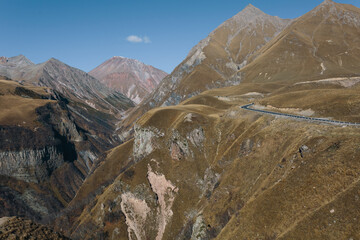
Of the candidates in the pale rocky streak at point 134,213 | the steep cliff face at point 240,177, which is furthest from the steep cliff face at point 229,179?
the pale rocky streak at point 134,213

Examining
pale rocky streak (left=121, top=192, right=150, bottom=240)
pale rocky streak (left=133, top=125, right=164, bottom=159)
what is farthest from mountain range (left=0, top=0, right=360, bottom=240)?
pale rocky streak (left=133, top=125, right=164, bottom=159)

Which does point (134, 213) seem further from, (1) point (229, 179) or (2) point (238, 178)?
(2) point (238, 178)

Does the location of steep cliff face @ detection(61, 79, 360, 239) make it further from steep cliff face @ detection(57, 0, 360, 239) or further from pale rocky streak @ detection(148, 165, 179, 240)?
pale rocky streak @ detection(148, 165, 179, 240)

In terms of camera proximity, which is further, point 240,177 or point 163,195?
point 163,195

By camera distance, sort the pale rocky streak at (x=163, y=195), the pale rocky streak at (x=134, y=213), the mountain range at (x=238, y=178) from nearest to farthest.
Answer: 1. the mountain range at (x=238, y=178)
2. the pale rocky streak at (x=163, y=195)
3. the pale rocky streak at (x=134, y=213)

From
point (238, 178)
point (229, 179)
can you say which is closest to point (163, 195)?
point (229, 179)

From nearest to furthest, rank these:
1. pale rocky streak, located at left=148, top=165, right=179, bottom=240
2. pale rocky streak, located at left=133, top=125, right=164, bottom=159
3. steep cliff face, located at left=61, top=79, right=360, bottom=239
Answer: steep cliff face, located at left=61, top=79, right=360, bottom=239 → pale rocky streak, located at left=148, top=165, right=179, bottom=240 → pale rocky streak, located at left=133, top=125, right=164, bottom=159

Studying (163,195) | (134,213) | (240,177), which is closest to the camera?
(240,177)

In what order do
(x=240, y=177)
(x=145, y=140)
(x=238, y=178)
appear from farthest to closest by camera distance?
(x=145, y=140) → (x=238, y=178) → (x=240, y=177)

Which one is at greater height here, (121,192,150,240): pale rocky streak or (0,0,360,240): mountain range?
(0,0,360,240): mountain range

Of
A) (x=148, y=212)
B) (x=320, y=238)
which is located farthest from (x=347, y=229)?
(x=148, y=212)

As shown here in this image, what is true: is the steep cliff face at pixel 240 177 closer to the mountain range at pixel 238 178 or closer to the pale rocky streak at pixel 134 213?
the mountain range at pixel 238 178

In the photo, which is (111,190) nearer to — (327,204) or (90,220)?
(90,220)
